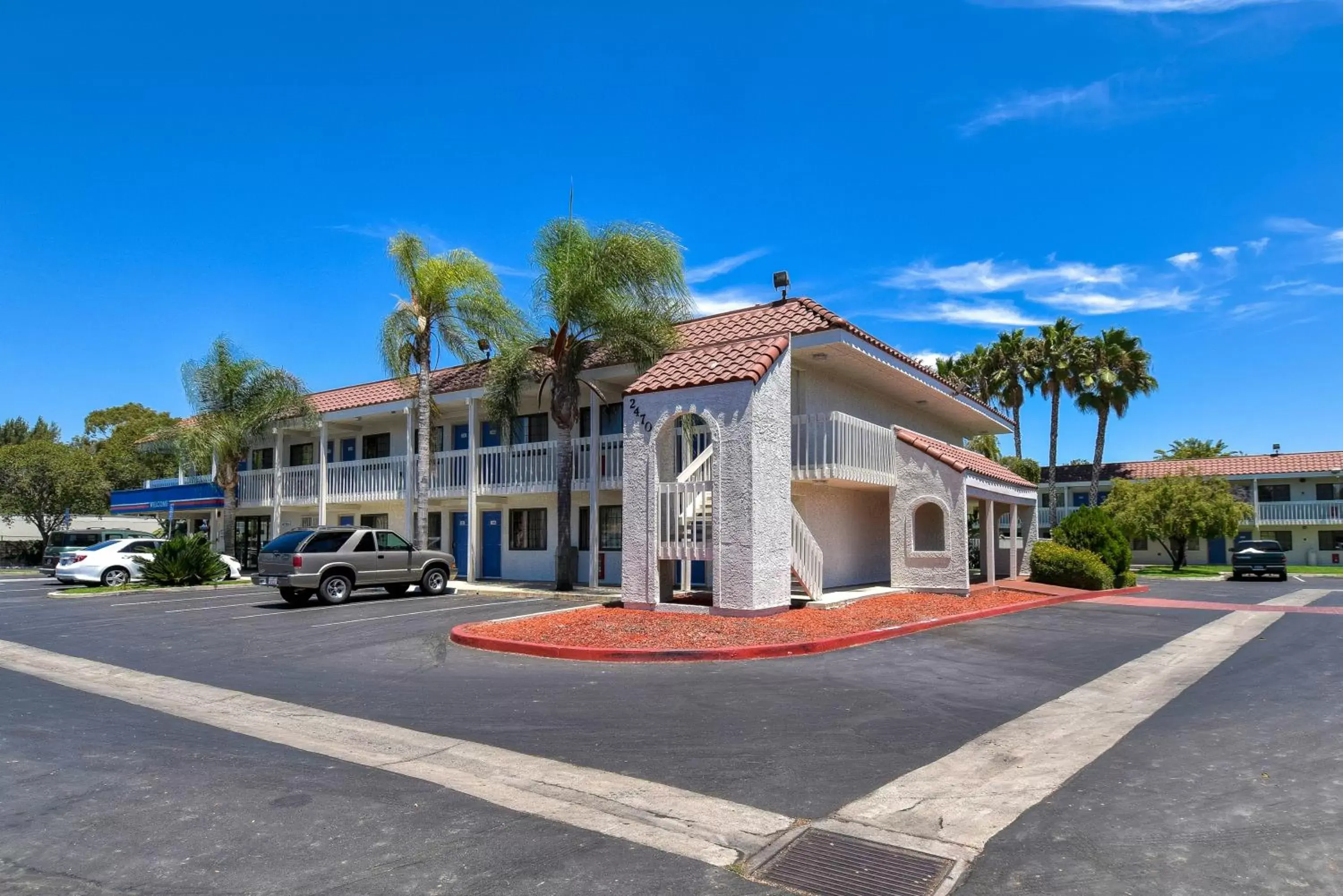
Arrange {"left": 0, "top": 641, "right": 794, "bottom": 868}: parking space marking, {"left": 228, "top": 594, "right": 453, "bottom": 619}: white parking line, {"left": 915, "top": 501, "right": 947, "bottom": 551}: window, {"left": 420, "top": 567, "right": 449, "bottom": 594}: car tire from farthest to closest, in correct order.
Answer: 1. {"left": 915, "top": 501, "right": 947, "bottom": 551}: window
2. {"left": 420, "top": 567, "right": 449, "bottom": 594}: car tire
3. {"left": 228, "top": 594, "right": 453, "bottom": 619}: white parking line
4. {"left": 0, "top": 641, "right": 794, "bottom": 868}: parking space marking

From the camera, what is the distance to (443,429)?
2752cm

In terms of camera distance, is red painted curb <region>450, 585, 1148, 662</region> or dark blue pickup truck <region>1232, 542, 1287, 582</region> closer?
red painted curb <region>450, 585, 1148, 662</region>

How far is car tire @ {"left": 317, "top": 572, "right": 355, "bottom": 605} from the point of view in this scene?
62.6 ft

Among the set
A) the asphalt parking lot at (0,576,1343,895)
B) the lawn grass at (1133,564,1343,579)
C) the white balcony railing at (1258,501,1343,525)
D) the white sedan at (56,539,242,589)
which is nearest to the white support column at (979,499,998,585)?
the asphalt parking lot at (0,576,1343,895)

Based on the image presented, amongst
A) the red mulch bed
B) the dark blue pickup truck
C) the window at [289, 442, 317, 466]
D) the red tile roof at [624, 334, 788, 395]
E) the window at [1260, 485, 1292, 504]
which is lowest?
the dark blue pickup truck

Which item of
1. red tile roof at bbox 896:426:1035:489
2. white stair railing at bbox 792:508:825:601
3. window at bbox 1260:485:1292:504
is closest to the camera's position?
white stair railing at bbox 792:508:825:601

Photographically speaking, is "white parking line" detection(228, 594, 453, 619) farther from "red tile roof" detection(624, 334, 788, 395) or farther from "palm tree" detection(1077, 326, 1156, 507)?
"palm tree" detection(1077, 326, 1156, 507)

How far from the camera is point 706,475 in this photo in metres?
16.7

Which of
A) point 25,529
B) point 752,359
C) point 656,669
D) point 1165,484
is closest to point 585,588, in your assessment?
point 752,359

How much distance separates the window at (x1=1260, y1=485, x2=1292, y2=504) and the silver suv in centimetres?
4540

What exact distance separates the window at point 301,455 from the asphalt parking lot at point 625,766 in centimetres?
1946

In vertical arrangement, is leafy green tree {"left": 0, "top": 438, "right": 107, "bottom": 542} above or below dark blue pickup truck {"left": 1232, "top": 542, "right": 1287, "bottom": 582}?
above

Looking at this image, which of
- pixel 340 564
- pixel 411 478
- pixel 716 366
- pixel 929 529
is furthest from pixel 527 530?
pixel 716 366

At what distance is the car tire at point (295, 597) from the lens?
1903 cm
